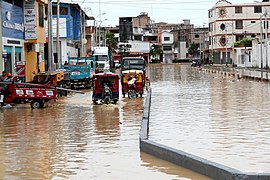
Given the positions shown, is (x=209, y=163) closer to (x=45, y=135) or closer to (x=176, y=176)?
(x=176, y=176)

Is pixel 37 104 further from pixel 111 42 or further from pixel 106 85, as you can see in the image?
pixel 111 42

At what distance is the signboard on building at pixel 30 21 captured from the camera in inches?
1742

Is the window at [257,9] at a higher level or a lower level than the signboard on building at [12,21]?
higher

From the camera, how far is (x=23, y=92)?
26562 millimetres

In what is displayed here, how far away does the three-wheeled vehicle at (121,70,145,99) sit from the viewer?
108ft

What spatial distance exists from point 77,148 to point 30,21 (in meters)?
30.8

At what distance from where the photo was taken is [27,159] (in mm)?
13336

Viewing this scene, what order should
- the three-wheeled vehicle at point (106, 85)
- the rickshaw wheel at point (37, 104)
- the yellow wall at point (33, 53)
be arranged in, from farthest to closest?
the yellow wall at point (33, 53) → the three-wheeled vehicle at point (106, 85) → the rickshaw wheel at point (37, 104)

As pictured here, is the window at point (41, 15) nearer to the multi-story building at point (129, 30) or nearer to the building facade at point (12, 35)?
the building facade at point (12, 35)

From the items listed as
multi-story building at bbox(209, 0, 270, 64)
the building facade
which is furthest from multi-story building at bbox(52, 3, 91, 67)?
multi-story building at bbox(209, 0, 270, 64)

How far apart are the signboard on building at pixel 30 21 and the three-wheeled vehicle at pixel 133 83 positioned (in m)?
13.0

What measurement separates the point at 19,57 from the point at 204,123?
26.6 metres

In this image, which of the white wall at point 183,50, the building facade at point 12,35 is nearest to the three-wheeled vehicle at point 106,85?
the building facade at point 12,35

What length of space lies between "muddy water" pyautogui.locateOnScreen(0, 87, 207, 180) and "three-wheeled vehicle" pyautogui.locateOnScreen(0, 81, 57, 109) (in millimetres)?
1217
